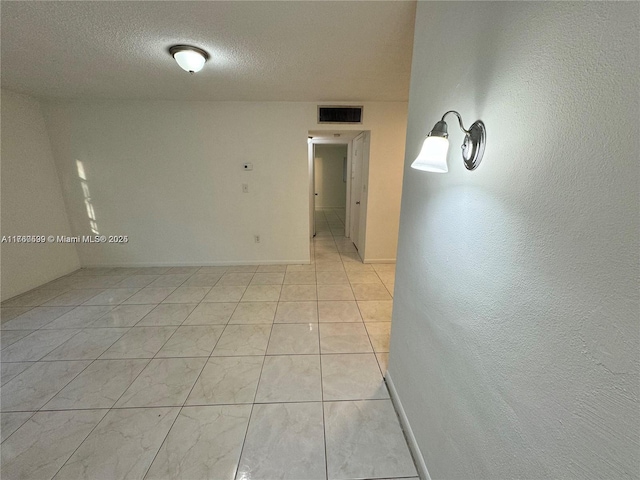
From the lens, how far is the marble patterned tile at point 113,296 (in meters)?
2.67

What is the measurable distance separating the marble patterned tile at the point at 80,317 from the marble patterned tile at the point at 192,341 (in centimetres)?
100

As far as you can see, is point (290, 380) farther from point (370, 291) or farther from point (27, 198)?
point (27, 198)

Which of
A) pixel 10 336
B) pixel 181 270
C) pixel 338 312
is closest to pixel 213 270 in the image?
pixel 181 270

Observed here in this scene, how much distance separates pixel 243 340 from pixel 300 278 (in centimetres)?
133

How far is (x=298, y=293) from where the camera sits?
2840 mm

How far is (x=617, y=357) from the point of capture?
40 cm

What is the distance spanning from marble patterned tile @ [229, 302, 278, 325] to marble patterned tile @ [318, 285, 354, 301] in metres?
0.57

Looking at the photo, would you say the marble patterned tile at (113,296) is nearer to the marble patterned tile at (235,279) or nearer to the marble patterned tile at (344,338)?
the marble patterned tile at (235,279)

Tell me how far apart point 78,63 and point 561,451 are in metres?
3.77

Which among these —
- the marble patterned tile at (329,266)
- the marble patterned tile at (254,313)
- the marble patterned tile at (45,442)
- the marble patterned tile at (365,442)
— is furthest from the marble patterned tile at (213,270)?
the marble patterned tile at (365,442)

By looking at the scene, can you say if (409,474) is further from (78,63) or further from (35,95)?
(35,95)

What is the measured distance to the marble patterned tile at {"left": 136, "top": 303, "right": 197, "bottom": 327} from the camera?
89.9 inches

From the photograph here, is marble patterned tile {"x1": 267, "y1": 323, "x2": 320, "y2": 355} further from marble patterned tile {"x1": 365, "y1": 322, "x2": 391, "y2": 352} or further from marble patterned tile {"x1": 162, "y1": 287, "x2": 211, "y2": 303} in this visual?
marble patterned tile {"x1": 162, "y1": 287, "x2": 211, "y2": 303}

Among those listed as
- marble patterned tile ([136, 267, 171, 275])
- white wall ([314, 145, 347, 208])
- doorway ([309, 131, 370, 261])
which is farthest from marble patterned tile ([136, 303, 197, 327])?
white wall ([314, 145, 347, 208])
